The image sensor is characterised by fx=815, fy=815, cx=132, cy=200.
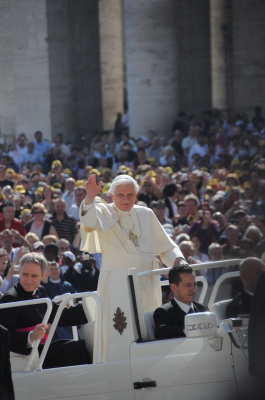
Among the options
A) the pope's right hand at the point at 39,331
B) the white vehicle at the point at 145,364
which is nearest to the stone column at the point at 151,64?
the white vehicle at the point at 145,364

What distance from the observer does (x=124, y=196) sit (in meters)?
5.91

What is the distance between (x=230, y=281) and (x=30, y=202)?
971 centimetres

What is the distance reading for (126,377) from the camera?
4895mm

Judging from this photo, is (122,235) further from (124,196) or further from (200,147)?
(200,147)

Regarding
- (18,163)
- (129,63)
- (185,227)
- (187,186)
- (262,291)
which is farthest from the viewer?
(129,63)

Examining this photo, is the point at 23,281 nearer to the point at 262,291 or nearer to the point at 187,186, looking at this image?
the point at 262,291

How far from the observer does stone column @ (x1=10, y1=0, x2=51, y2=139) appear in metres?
23.8

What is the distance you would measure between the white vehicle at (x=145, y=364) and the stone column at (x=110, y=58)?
81.2ft

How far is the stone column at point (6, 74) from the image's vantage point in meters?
27.1

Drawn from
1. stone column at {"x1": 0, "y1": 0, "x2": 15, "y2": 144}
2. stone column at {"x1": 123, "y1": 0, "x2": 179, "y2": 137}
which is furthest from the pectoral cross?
stone column at {"x1": 0, "y1": 0, "x2": 15, "y2": 144}

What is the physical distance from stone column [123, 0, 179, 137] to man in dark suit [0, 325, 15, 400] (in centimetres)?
A: 1941

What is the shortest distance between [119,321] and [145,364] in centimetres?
35

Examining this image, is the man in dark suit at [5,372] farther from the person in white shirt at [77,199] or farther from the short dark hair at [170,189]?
the short dark hair at [170,189]

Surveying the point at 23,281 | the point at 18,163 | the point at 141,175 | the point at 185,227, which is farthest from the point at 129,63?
the point at 23,281
